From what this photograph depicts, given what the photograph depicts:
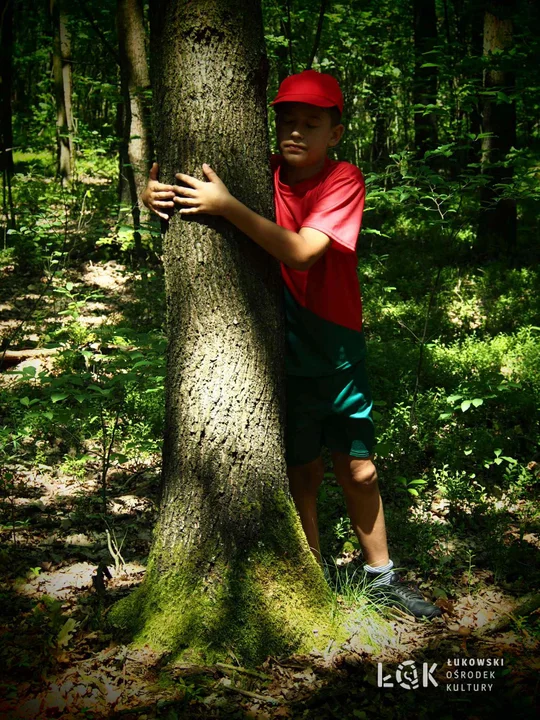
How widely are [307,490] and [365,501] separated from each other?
29 cm

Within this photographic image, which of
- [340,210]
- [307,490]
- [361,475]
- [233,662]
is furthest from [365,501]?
[340,210]

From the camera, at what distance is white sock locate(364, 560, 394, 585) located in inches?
121

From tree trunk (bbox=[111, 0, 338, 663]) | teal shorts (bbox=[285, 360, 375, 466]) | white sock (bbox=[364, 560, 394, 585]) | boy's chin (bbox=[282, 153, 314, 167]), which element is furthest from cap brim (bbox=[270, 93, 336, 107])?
white sock (bbox=[364, 560, 394, 585])

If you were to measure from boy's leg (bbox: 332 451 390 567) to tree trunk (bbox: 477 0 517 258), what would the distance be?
6.12 metres

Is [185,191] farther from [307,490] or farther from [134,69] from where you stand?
[134,69]

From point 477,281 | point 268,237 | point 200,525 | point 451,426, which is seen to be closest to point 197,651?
point 200,525

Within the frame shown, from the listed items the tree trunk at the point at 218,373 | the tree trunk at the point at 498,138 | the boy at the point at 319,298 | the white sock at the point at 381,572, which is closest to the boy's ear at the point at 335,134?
the boy at the point at 319,298

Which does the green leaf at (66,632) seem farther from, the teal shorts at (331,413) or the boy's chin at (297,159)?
the boy's chin at (297,159)

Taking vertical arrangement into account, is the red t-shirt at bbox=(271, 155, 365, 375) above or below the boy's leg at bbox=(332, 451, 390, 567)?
above

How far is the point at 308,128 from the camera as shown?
278cm

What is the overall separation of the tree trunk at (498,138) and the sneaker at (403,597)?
6261 mm

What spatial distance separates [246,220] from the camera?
2.46m

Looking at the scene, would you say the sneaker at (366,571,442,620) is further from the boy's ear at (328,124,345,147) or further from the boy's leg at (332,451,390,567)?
the boy's ear at (328,124,345,147)

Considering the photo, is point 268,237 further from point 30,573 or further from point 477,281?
point 477,281
